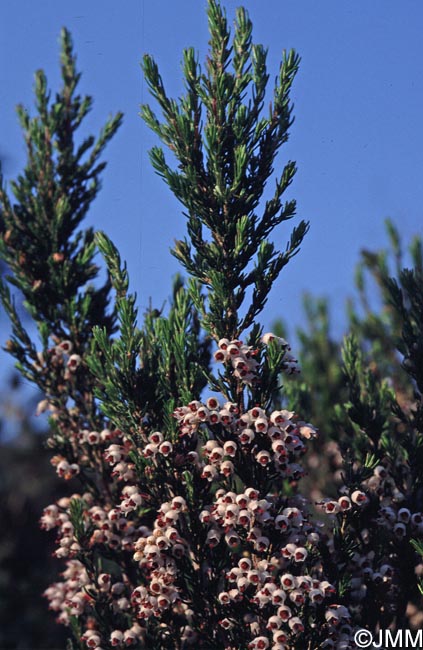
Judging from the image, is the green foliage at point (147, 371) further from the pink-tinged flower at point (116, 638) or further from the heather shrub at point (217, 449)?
the pink-tinged flower at point (116, 638)

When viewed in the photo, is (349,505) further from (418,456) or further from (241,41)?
(241,41)

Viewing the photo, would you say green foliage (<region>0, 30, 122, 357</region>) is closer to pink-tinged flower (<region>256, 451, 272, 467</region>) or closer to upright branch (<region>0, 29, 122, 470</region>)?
upright branch (<region>0, 29, 122, 470</region>)

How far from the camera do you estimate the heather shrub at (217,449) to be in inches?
171

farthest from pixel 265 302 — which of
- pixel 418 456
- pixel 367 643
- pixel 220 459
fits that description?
pixel 367 643

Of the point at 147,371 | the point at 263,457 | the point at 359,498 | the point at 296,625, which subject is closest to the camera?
the point at 296,625

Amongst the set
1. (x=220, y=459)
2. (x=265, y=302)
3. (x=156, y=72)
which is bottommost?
(x=220, y=459)

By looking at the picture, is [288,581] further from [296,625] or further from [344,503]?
[344,503]

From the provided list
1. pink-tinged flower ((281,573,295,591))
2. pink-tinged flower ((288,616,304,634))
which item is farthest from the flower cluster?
pink-tinged flower ((288,616,304,634))

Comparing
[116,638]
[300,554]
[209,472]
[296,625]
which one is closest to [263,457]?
[209,472]

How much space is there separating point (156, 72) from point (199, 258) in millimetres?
1169

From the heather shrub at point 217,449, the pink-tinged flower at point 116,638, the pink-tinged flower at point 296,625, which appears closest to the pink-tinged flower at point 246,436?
the heather shrub at point 217,449

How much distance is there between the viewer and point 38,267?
607 centimetres

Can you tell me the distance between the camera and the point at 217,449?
429 centimetres

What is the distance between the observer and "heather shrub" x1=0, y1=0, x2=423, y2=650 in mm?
4355
